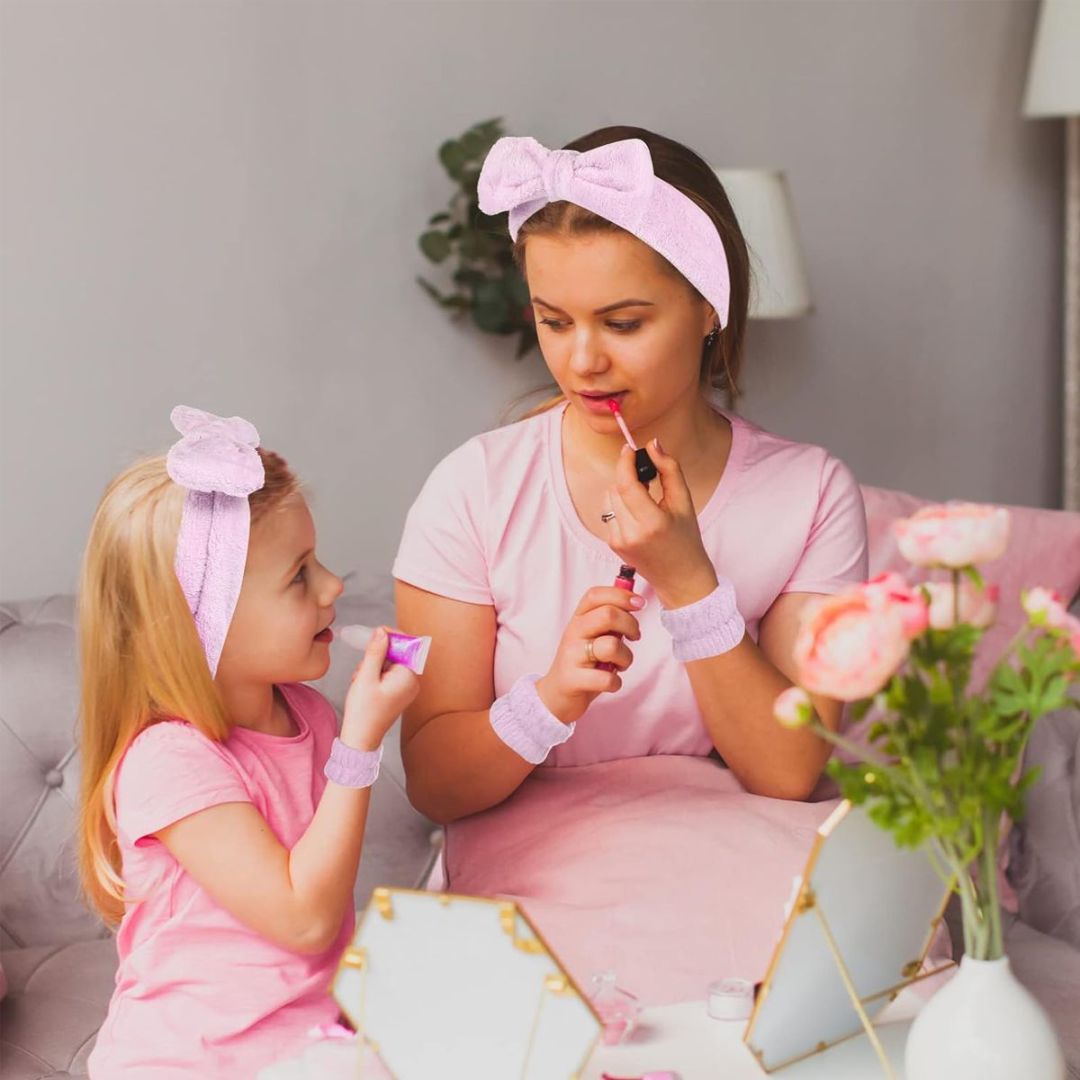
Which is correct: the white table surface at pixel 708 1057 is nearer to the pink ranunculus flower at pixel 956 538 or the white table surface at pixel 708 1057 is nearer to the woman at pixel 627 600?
the woman at pixel 627 600

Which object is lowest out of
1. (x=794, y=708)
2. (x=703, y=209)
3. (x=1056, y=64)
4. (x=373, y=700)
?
(x=373, y=700)

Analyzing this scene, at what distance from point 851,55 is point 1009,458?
920 mm

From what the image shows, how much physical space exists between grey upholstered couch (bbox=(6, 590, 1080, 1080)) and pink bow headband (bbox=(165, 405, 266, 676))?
67cm

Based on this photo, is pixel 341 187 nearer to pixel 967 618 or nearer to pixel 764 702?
pixel 764 702

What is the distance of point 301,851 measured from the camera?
1.28 metres

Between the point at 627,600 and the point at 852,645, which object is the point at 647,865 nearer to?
the point at 627,600

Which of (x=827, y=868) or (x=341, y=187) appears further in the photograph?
(x=341, y=187)

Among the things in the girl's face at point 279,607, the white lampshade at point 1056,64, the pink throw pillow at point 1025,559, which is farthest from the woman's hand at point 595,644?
the white lampshade at point 1056,64

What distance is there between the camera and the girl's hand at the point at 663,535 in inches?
53.1

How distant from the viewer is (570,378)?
58.2 inches

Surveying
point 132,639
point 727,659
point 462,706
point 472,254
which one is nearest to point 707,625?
point 727,659

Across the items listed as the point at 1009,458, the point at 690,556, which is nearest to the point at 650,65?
the point at 1009,458

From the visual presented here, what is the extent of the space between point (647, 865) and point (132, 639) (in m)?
0.50

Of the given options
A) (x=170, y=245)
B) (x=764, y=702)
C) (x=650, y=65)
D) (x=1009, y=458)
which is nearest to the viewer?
(x=764, y=702)
